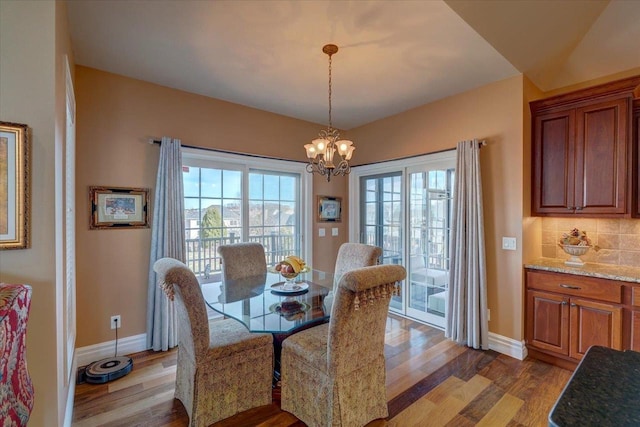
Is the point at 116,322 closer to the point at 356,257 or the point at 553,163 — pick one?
the point at 356,257

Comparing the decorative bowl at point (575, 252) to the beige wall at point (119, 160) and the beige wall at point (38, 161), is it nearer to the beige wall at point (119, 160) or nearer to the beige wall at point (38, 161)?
the beige wall at point (119, 160)

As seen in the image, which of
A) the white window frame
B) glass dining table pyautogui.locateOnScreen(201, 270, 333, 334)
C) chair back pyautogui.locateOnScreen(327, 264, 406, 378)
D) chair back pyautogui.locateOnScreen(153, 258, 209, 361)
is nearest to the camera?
chair back pyautogui.locateOnScreen(327, 264, 406, 378)

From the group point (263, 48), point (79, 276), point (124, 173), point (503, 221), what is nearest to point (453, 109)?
point (503, 221)

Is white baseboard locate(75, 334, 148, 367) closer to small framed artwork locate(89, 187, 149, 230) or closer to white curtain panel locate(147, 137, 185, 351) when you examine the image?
white curtain panel locate(147, 137, 185, 351)

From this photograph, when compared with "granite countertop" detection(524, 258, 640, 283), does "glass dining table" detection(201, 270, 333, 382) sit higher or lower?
lower

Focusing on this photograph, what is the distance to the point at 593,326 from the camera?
2.46m

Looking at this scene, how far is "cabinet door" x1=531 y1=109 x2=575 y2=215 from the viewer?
8.93 ft

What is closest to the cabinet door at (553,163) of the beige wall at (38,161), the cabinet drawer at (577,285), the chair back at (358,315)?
the cabinet drawer at (577,285)

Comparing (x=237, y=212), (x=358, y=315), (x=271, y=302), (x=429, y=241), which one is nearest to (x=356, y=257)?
(x=271, y=302)

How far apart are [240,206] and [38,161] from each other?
2.23m

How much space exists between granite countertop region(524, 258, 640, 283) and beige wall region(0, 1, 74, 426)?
3589mm

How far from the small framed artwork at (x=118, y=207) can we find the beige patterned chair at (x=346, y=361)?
1.96m

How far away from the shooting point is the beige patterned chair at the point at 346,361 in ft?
5.41

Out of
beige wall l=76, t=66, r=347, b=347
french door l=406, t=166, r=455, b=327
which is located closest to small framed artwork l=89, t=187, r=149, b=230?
beige wall l=76, t=66, r=347, b=347
